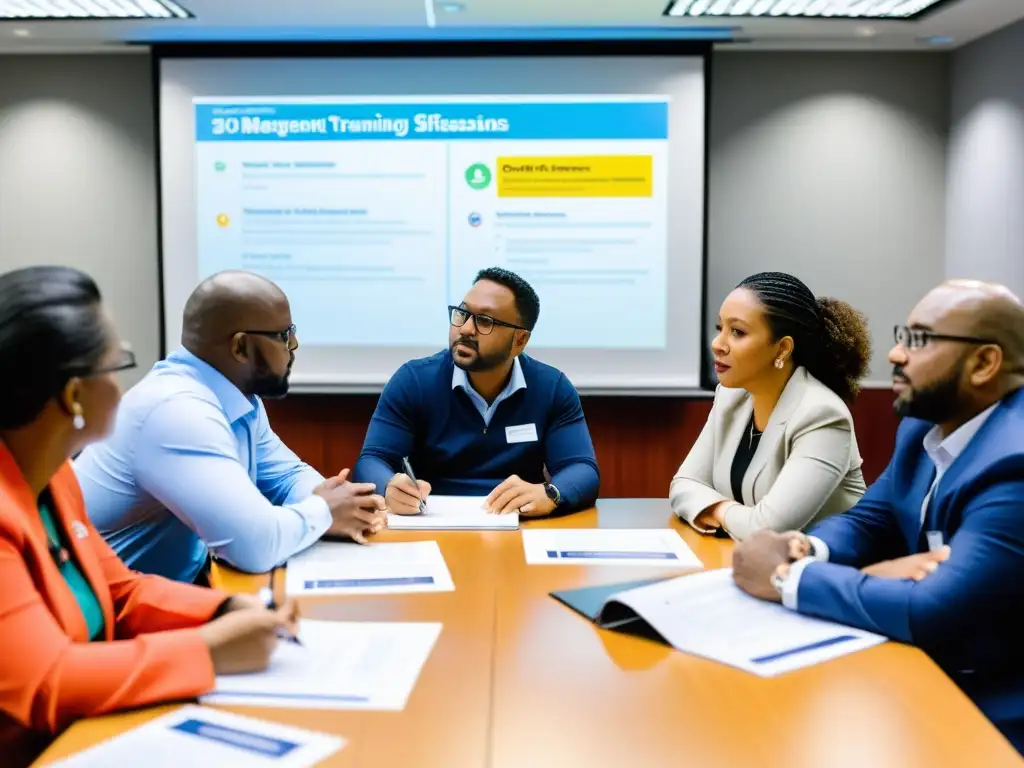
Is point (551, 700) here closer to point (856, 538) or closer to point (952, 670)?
point (952, 670)

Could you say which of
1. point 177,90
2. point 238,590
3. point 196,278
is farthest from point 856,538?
point 177,90

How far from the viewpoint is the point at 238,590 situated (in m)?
1.80

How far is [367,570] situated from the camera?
1.89 metres

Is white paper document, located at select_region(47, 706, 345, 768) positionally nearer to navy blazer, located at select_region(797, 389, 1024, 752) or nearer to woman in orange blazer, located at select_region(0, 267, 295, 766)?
woman in orange blazer, located at select_region(0, 267, 295, 766)

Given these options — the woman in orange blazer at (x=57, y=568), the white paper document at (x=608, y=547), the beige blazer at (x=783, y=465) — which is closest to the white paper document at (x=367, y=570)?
the white paper document at (x=608, y=547)

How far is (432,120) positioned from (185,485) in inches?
124

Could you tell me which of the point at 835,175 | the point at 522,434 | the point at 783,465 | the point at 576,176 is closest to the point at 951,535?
the point at 783,465

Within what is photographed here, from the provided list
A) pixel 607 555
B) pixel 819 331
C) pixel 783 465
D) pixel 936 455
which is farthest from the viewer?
pixel 819 331

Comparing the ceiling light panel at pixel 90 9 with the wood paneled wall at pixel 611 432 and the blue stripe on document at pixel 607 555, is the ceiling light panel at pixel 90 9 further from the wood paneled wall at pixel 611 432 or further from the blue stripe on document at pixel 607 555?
the blue stripe on document at pixel 607 555

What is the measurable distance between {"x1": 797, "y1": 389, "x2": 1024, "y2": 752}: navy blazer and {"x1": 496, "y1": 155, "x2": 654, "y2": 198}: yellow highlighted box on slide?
308cm

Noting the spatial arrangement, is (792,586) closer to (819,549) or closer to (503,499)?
(819,549)

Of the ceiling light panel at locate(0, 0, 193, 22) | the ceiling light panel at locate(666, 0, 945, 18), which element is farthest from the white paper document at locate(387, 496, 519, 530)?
the ceiling light panel at locate(0, 0, 193, 22)

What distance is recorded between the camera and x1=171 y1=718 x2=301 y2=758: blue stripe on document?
1.13m

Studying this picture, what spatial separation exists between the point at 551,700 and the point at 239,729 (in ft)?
1.40
